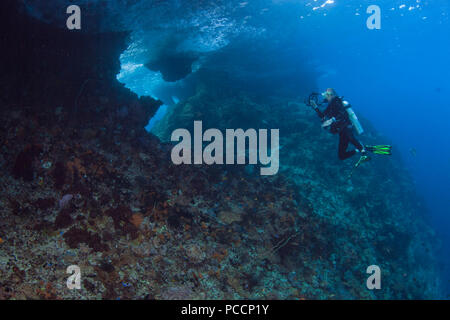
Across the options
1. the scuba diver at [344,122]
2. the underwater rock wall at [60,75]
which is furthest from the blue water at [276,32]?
the scuba diver at [344,122]

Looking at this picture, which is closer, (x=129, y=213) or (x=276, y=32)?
(x=129, y=213)

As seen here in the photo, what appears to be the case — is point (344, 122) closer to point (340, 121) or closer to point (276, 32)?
point (340, 121)

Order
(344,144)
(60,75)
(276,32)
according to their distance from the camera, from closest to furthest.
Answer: (60,75) → (344,144) → (276,32)

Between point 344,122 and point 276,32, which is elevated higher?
point 276,32

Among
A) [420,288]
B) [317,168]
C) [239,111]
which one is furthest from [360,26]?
[420,288]

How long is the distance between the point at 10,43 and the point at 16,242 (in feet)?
19.7

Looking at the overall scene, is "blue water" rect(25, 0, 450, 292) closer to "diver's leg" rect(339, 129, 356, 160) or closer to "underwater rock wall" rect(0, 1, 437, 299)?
"underwater rock wall" rect(0, 1, 437, 299)

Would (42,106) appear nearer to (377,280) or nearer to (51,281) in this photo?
(51,281)

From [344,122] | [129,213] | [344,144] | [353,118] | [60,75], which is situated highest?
[60,75]

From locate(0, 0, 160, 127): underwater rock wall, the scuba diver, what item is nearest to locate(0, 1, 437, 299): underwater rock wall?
locate(0, 0, 160, 127): underwater rock wall

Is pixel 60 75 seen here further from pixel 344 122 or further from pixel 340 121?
pixel 344 122

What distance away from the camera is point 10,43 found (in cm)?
642

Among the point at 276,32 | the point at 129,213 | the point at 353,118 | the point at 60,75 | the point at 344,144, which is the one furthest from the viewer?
the point at 276,32

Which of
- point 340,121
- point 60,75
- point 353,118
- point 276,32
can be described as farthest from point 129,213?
point 276,32
